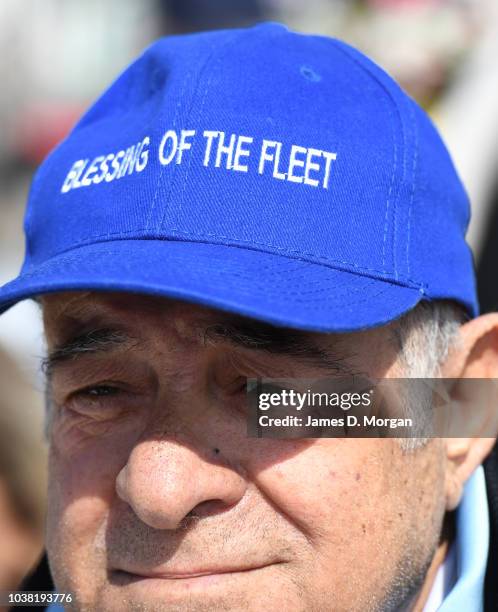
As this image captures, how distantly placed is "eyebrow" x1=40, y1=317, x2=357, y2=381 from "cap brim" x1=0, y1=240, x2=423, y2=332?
110 mm

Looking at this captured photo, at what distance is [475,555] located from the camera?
1922mm

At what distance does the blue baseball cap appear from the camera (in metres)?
1.65

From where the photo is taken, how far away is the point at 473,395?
205cm

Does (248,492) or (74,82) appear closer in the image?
(248,492)

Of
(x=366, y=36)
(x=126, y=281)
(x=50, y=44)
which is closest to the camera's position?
(x=126, y=281)

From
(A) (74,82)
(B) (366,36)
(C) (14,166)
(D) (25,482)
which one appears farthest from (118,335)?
(A) (74,82)

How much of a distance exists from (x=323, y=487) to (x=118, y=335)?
494 millimetres

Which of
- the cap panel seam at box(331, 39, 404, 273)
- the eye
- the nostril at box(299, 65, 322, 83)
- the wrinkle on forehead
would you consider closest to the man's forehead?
the wrinkle on forehead

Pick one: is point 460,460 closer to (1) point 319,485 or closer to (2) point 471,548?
(2) point 471,548

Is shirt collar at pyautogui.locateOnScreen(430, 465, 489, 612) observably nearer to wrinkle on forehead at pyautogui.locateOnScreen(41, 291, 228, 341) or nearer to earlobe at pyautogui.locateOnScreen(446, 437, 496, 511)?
earlobe at pyautogui.locateOnScreen(446, 437, 496, 511)

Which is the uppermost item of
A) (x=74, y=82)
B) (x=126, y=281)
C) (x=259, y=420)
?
(x=126, y=281)

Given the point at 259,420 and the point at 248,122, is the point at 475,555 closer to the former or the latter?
the point at 259,420

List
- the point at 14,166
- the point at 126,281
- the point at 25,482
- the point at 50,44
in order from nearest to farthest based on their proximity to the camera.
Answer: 1. the point at 126,281
2. the point at 25,482
3. the point at 14,166
4. the point at 50,44

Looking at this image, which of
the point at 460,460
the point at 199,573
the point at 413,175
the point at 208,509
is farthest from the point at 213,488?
the point at 413,175
